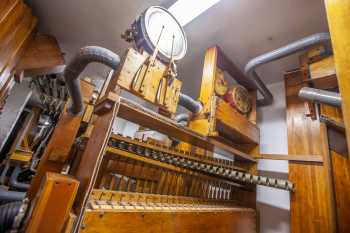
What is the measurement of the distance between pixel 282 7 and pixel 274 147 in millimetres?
1609

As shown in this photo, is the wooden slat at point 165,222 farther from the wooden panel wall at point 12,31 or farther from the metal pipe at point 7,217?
the wooden panel wall at point 12,31

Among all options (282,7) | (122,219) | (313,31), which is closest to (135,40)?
(122,219)

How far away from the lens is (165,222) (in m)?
1.05

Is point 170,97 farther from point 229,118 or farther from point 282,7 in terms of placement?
point 282,7

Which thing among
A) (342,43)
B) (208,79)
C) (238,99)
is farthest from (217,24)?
(342,43)

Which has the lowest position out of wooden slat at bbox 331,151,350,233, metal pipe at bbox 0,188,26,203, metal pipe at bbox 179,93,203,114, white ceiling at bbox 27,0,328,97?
metal pipe at bbox 0,188,26,203

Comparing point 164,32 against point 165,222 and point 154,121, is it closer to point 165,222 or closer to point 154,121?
point 154,121

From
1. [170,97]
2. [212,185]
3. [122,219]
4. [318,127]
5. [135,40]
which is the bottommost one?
[122,219]

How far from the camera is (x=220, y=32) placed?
6.48 feet

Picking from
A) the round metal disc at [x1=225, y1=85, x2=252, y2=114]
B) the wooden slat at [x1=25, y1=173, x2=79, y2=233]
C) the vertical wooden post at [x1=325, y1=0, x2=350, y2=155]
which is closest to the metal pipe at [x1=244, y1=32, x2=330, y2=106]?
the round metal disc at [x1=225, y1=85, x2=252, y2=114]

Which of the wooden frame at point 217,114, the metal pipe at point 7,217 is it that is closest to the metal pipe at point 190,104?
the wooden frame at point 217,114

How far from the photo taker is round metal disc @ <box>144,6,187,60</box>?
139cm

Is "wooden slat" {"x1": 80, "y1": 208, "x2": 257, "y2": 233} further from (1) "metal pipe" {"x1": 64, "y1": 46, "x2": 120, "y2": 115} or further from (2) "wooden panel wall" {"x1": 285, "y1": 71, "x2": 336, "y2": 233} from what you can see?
(1) "metal pipe" {"x1": 64, "y1": 46, "x2": 120, "y2": 115}

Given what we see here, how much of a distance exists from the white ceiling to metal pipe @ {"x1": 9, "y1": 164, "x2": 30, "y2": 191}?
10.3 feet
